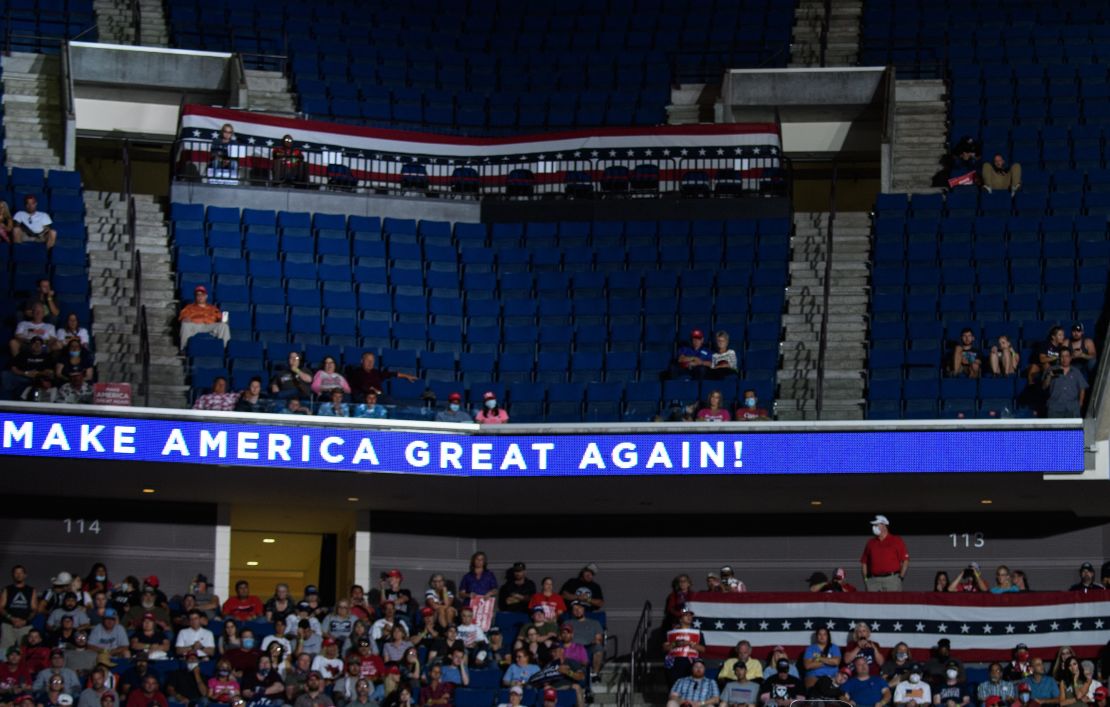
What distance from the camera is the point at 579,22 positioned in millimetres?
31719

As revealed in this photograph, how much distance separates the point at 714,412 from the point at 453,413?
2.89 meters

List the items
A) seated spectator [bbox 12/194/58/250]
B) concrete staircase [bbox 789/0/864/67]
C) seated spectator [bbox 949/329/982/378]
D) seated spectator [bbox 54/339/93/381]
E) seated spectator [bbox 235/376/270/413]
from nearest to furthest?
seated spectator [bbox 54/339/93/381]
seated spectator [bbox 235/376/270/413]
seated spectator [bbox 949/329/982/378]
seated spectator [bbox 12/194/58/250]
concrete staircase [bbox 789/0/864/67]

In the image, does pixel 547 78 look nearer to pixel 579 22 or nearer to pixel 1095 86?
pixel 579 22

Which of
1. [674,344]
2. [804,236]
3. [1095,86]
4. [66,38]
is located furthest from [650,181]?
[66,38]

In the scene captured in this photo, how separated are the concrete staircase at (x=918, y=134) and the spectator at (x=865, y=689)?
10082 millimetres

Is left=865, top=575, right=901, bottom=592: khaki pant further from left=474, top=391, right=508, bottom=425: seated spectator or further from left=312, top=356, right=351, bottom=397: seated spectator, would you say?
left=312, top=356, right=351, bottom=397: seated spectator

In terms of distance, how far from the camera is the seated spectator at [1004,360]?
872 inches

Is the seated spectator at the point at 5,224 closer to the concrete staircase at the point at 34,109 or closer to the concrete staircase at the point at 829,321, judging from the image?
the concrete staircase at the point at 34,109

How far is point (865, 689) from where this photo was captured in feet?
62.9

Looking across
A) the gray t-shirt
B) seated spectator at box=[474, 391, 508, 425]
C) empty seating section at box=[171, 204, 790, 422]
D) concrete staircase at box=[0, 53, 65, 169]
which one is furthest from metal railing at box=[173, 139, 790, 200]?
the gray t-shirt

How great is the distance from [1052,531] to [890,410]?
3677 millimetres

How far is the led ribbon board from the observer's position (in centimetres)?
2038

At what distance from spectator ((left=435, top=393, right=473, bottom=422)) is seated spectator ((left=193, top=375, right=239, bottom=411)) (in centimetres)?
224

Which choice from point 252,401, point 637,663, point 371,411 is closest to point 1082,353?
point 637,663
